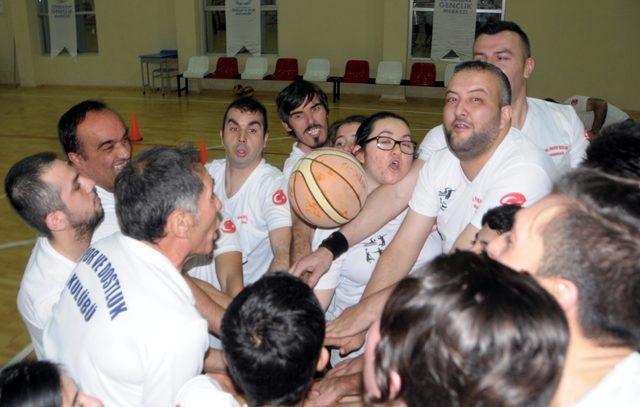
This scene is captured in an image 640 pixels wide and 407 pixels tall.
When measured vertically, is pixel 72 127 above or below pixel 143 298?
above

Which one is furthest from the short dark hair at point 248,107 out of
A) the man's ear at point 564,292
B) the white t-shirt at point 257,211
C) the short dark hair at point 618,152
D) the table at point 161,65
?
the table at point 161,65

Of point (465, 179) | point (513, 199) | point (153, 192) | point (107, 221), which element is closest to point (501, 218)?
point (513, 199)

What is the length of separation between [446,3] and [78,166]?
13274mm

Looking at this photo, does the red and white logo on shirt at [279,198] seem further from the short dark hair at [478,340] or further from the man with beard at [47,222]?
the short dark hair at [478,340]

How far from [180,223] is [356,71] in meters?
13.5

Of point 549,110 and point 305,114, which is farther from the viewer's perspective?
point 305,114

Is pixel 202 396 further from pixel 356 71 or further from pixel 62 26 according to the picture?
pixel 62 26

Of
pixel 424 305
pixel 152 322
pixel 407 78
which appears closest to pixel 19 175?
pixel 152 322

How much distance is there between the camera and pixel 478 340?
1.07m

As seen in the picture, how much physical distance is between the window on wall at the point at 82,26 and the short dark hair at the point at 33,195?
55.9 ft

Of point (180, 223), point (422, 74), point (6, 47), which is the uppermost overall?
point (6, 47)

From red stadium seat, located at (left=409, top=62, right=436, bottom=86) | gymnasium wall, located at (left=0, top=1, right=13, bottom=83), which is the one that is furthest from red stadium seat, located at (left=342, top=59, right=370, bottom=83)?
gymnasium wall, located at (left=0, top=1, right=13, bottom=83)

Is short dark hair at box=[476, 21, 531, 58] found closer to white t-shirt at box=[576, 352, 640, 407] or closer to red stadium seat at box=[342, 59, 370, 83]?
white t-shirt at box=[576, 352, 640, 407]

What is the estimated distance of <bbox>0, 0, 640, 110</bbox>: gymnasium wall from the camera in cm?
1363
